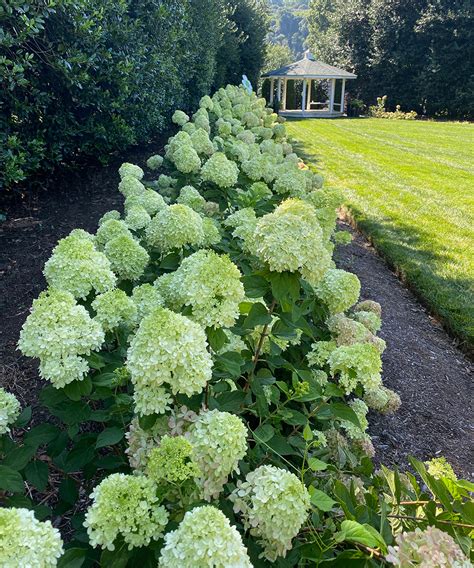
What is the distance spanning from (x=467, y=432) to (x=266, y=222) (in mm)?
2092

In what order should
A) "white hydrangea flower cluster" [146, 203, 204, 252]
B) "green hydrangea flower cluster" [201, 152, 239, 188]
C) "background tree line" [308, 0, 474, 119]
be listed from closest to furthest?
"white hydrangea flower cluster" [146, 203, 204, 252] → "green hydrangea flower cluster" [201, 152, 239, 188] → "background tree line" [308, 0, 474, 119]

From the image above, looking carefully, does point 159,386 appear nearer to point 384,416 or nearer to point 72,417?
point 72,417

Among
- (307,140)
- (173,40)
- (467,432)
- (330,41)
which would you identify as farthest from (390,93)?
(467,432)

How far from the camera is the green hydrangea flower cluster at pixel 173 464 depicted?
1.08 meters

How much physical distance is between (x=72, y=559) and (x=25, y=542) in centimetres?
18

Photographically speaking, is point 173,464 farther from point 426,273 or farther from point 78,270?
point 426,273

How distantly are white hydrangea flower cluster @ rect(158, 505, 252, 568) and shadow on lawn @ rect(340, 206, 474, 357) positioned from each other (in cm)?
329

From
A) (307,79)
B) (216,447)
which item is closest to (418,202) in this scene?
(216,447)

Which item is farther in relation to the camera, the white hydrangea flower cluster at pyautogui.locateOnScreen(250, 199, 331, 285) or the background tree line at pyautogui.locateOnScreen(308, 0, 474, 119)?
the background tree line at pyautogui.locateOnScreen(308, 0, 474, 119)

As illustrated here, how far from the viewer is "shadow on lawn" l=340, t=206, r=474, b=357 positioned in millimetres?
4047

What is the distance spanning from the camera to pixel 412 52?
26766 mm

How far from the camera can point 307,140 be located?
14953mm

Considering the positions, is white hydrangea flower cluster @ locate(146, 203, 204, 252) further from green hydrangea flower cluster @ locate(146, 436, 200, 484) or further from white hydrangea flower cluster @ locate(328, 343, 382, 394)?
green hydrangea flower cluster @ locate(146, 436, 200, 484)

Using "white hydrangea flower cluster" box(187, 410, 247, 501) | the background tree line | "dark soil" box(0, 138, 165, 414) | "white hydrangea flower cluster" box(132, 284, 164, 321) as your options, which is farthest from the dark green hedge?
the background tree line
